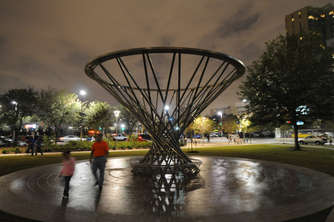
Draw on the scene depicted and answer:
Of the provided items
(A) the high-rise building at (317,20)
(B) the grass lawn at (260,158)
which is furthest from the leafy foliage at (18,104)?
(A) the high-rise building at (317,20)

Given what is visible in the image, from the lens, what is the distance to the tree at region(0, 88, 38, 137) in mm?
52231

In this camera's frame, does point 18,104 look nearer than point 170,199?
No

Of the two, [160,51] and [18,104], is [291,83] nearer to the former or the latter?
[160,51]

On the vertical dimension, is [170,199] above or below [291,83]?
below

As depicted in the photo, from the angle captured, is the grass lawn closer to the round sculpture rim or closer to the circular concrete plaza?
the circular concrete plaza

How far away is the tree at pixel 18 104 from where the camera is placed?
171 ft

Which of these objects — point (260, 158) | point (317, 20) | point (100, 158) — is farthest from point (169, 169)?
point (317, 20)

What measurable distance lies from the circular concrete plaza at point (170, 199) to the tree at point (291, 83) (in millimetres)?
15894

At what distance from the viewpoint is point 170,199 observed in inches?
206

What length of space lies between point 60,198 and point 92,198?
84cm

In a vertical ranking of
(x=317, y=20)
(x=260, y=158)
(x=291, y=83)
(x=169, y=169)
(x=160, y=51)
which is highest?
(x=317, y=20)

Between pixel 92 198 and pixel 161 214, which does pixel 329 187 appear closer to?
pixel 161 214

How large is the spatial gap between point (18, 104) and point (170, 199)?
200ft

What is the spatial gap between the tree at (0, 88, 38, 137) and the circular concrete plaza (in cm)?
5429
